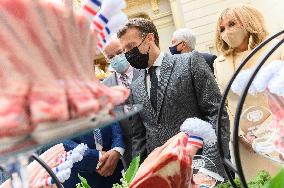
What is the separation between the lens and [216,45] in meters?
1.97

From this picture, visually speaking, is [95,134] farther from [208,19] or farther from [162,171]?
[208,19]

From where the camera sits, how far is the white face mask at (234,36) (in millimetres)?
1784

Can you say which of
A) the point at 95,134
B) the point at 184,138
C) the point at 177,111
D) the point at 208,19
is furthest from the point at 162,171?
the point at 208,19

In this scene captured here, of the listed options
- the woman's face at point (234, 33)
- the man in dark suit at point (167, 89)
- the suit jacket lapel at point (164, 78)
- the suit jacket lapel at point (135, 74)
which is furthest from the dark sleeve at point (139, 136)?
the woman's face at point (234, 33)

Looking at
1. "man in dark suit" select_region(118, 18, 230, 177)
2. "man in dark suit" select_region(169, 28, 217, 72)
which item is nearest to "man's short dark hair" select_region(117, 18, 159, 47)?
"man in dark suit" select_region(118, 18, 230, 177)

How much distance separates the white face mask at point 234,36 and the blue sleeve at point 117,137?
2.08 ft

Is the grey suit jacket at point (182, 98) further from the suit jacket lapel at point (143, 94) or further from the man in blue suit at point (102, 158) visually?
the man in blue suit at point (102, 158)

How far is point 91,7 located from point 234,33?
139 cm

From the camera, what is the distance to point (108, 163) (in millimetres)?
1918

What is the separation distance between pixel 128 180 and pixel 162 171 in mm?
282

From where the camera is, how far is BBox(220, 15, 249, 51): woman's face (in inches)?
70.3

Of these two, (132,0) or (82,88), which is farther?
(132,0)

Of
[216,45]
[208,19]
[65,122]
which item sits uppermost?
[65,122]

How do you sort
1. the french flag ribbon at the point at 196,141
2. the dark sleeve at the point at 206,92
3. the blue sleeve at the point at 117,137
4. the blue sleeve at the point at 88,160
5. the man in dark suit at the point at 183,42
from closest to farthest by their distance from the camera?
the french flag ribbon at the point at 196,141
the dark sleeve at the point at 206,92
the blue sleeve at the point at 88,160
the blue sleeve at the point at 117,137
the man in dark suit at the point at 183,42
